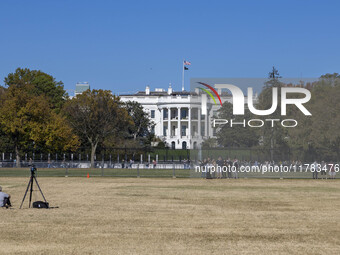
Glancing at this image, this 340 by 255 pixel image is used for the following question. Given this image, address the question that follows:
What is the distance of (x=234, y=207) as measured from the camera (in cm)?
2877

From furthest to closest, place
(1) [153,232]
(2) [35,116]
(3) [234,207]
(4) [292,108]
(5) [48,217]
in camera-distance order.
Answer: (2) [35,116] → (4) [292,108] → (3) [234,207] → (5) [48,217] → (1) [153,232]

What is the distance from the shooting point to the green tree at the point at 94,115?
327ft

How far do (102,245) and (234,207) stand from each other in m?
12.5

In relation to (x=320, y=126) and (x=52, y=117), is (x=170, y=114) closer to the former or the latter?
(x=52, y=117)

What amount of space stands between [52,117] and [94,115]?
27.4ft

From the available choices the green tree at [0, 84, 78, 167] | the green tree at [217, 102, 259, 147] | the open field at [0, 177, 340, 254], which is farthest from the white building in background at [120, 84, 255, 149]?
the open field at [0, 177, 340, 254]

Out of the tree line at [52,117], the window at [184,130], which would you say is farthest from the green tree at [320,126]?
the window at [184,130]

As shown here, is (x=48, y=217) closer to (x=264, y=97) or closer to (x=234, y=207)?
(x=234, y=207)

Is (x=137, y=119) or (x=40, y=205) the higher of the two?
(x=137, y=119)

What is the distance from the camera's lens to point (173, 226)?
21.4m

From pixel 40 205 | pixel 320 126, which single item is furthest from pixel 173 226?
pixel 320 126

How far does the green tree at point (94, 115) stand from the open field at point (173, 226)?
6581cm

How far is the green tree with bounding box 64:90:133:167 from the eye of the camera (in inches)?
3927

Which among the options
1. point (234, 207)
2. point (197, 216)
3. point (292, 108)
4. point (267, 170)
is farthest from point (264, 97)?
point (197, 216)
